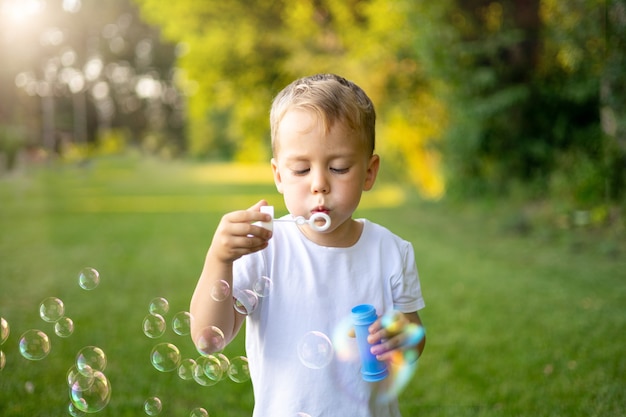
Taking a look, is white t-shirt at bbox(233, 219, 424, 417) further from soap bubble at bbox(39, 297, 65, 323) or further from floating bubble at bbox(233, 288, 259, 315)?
soap bubble at bbox(39, 297, 65, 323)

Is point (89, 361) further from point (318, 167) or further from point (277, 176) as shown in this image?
point (318, 167)

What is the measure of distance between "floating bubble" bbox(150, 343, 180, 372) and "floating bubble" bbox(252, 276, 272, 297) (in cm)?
56

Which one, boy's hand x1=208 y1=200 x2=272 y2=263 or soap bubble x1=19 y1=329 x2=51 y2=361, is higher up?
boy's hand x1=208 y1=200 x2=272 y2=263

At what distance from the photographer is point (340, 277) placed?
1587mm

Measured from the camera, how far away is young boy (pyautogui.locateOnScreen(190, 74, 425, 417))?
4.82ft

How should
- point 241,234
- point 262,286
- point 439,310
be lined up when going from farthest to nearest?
point 439,310, point 262,286, point 241,234

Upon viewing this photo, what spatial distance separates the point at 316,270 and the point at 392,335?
253 mm

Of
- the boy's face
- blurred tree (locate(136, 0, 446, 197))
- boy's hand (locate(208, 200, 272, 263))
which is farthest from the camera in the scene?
blurred tree (locate(136, 0, 446, 197))

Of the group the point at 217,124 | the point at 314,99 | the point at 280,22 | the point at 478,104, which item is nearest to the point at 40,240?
the point at 478,104

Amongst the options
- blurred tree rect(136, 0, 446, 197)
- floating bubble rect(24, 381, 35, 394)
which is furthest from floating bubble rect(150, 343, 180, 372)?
blurred tree rect(136, 0, 446, 197)

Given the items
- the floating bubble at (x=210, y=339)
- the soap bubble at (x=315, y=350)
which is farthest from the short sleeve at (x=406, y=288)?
the floating bubble at (x=210, y=339)

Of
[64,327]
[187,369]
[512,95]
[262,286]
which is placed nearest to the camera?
[262,286]

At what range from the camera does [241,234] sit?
1361 mm

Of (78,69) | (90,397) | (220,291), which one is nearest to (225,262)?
(220,291)
